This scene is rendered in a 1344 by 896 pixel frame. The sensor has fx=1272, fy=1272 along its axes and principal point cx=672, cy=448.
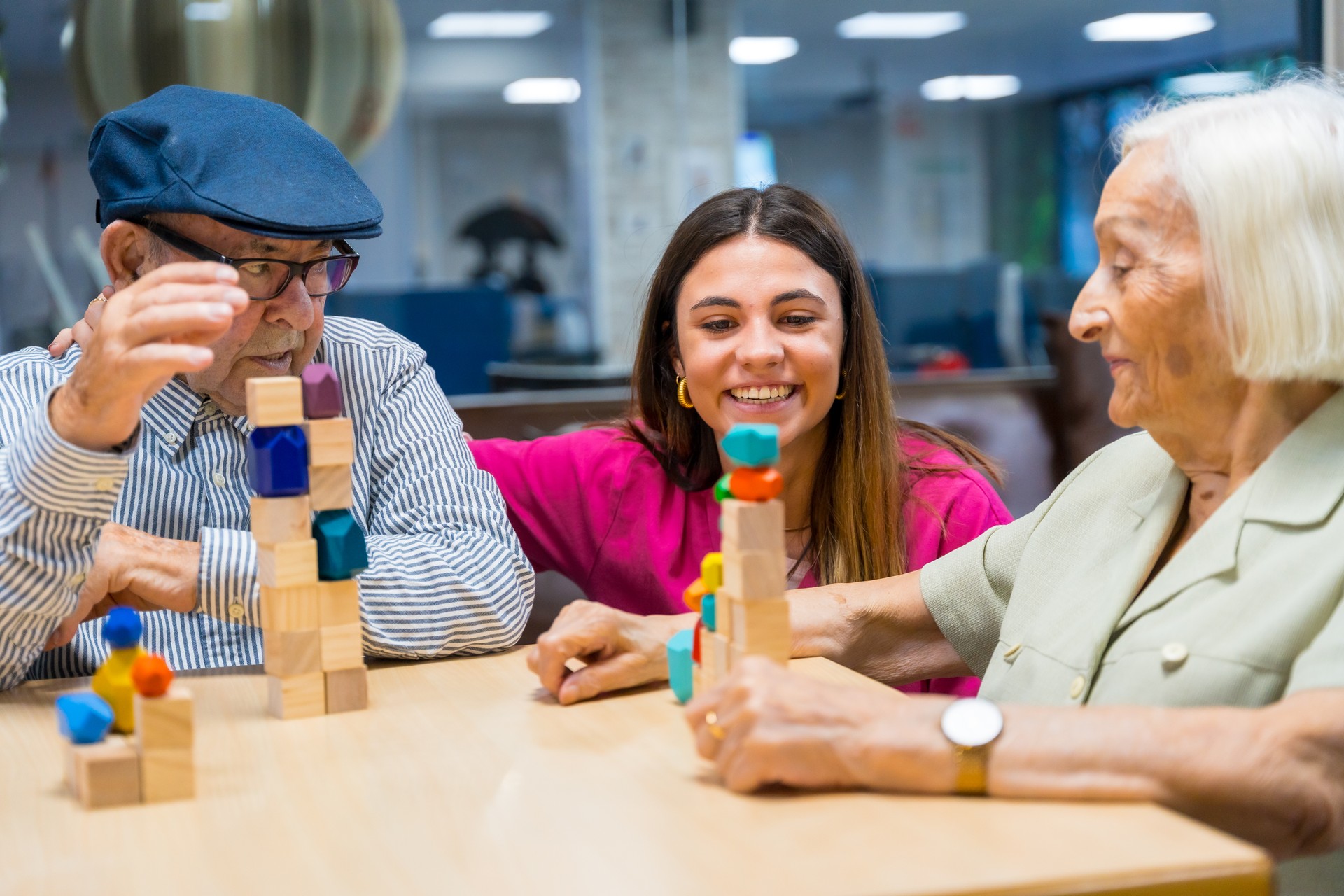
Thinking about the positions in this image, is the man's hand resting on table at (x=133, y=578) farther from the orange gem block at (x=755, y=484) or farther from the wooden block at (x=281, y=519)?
the orange gem block at (x=755, y=484)

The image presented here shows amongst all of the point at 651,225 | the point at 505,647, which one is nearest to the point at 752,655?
the point at 505,647

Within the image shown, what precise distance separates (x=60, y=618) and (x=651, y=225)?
635 cm

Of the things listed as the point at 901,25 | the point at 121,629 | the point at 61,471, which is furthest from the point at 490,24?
the point at 121,629

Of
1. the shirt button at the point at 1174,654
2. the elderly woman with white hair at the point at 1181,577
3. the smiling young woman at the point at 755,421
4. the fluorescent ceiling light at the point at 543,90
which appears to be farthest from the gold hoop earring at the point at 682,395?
the fluorescent ceiling light at the point at 543,90

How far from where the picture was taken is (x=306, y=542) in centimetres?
125

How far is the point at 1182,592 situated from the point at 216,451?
120 cm

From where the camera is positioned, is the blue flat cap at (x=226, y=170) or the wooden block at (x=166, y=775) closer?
the wooden block at (x=166, y=775)

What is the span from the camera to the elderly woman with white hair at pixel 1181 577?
1016 mm

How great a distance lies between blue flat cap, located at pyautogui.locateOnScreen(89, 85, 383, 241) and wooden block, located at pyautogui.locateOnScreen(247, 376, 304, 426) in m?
0.39

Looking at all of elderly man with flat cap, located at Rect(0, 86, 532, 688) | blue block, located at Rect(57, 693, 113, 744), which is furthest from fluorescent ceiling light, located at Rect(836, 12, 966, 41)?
blue block, located at Rect(57, 693, 113, 744)

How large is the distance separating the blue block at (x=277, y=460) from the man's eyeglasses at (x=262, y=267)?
42 centimetres

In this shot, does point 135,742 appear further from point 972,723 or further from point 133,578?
point 972,723

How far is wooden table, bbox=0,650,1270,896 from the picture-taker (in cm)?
87

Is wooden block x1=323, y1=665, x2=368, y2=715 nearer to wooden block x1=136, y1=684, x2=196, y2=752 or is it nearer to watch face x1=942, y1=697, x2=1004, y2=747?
wooden block x1=136, y1=684, x2=196, y2=752
